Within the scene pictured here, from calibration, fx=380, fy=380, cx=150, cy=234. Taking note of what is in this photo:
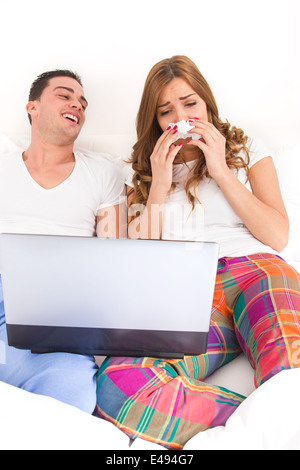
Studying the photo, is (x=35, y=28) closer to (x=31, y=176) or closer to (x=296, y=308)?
(x=31, y=176)

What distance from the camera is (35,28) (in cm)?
191

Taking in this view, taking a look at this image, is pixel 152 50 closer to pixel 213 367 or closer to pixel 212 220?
pixel 212 220

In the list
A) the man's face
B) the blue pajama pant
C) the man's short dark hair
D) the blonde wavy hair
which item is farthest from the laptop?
the man's short dark hair

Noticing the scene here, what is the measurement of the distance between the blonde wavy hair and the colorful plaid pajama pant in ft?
1.53

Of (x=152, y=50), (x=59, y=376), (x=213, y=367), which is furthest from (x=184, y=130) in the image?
(x=59, y=376)

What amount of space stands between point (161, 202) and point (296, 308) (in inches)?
25.4

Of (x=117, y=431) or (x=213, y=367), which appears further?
(x=213, y=367)

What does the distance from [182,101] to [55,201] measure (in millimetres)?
646

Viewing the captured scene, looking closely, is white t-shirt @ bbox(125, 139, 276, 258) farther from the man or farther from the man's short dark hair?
the man's short dark hair

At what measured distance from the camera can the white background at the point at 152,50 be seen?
1778 mm

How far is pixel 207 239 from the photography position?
4.52 ft

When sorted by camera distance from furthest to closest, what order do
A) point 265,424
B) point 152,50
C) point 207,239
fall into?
point 152,50 < point 207,239 < point 265,424

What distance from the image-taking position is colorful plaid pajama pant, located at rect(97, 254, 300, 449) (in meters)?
0.81
